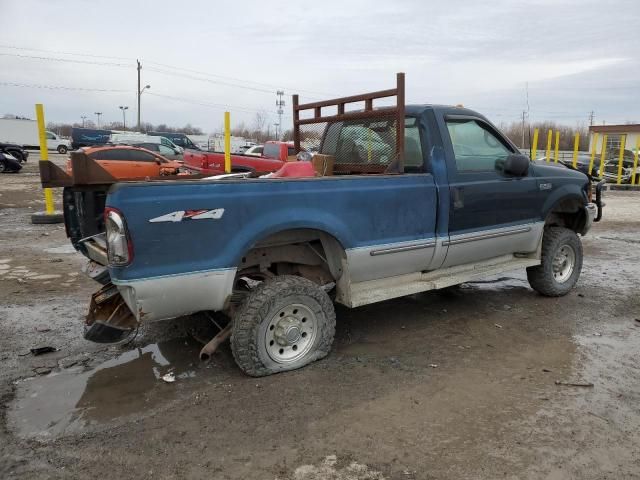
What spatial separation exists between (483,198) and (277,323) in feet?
7.65

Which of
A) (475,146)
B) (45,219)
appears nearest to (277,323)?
(475,146)

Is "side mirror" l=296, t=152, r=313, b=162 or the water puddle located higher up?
"side mirror" l=296, t=152, r=313, b=162

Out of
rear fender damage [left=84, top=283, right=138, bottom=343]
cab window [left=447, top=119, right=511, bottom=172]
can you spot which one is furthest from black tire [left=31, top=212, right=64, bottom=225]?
cab window [left=447, top=119, right=511, bottom=172]

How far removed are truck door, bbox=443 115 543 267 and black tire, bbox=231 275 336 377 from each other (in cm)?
146

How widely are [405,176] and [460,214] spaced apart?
0.73 m

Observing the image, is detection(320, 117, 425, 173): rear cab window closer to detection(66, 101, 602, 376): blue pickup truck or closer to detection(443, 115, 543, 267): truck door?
detection(66, 101, 602, 376): blue pickup truck

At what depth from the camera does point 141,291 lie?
3.27 metres

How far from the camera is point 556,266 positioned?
6.01m

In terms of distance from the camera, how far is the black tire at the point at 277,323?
368cm

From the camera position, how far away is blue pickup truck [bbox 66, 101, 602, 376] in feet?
10.8

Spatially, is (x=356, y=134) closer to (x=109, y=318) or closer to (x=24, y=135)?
(x=109, y=318)

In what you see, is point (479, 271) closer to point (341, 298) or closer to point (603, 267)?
point (341, 298)

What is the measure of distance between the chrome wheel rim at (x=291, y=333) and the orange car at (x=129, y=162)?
13.3 metres

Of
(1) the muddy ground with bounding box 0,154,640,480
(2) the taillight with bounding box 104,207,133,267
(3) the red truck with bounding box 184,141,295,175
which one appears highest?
(3) the red truck with bounding box 184,141,295,175
